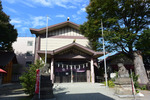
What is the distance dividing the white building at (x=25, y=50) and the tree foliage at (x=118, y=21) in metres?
15.9

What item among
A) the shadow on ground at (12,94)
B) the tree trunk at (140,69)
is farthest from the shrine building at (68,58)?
the shadow on ground at (12,94)

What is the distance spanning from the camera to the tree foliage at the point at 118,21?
14188 mm

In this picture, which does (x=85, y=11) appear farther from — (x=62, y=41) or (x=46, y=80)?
(x=46, y=80)

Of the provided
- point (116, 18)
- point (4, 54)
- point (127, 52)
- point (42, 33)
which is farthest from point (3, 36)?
point (127, 52)

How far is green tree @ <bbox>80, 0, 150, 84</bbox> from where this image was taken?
46.2ft

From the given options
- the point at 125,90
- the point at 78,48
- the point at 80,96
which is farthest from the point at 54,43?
the point at 125,90

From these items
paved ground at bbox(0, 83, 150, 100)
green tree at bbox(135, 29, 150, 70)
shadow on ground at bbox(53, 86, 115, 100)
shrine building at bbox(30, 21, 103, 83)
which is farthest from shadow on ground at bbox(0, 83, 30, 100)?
green tree at bbox(135, 29, 150, 70)

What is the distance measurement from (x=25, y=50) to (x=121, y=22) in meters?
21.8

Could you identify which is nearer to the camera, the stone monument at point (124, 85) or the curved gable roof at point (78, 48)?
the stone monument at point (124, 85)

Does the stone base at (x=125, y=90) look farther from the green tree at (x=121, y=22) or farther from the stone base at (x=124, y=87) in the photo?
the green tree at (x=121, y=22)

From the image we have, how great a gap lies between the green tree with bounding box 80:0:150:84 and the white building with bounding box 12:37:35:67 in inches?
629

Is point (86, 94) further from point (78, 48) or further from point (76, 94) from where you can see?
point (78, 48)

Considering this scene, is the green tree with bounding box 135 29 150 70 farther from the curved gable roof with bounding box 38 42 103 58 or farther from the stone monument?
the stone monument

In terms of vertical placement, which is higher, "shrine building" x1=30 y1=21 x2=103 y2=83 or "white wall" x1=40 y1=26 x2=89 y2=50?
"white wall" x1=40 y1=26 x2=89 y2=50
